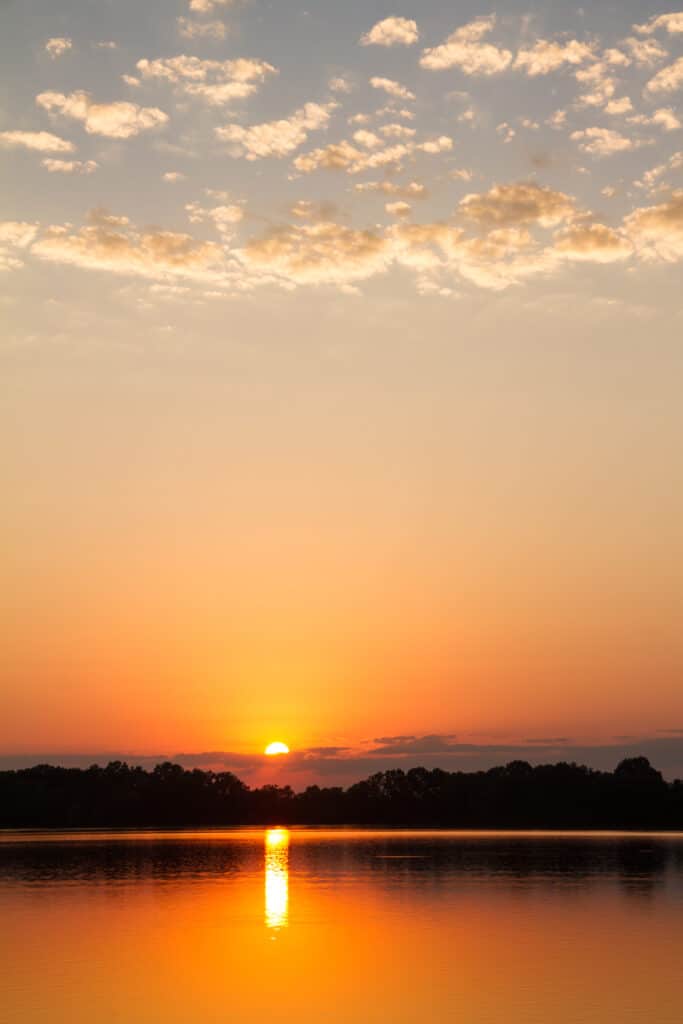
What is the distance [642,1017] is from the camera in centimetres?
2712

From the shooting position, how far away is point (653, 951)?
124 ft

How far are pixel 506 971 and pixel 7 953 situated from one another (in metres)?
15.8

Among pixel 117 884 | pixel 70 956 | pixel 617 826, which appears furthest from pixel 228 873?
pixel 617 826

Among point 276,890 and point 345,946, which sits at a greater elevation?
point 345,946

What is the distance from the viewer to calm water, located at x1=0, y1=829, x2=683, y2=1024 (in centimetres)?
2912

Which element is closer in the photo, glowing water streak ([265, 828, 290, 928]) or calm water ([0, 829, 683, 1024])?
calm water ([0, 829, 683, 1024])

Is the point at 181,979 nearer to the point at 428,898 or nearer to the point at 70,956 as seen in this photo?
the point at 70,956

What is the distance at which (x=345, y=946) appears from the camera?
40.4 metres

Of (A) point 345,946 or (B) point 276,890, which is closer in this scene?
(A) point 345,946

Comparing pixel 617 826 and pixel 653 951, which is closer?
pixel 653 951

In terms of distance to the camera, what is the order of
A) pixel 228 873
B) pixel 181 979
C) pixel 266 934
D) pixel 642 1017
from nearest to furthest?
pixel 642 1017
pixel 181 979
pixel 266 934
pixel 228 873

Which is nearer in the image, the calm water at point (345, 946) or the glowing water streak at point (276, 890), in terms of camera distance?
the calm water at point (345, 946)

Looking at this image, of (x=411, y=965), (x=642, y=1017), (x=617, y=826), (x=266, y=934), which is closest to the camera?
(x=642, y=1017)

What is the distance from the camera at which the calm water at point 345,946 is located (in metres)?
29.1
